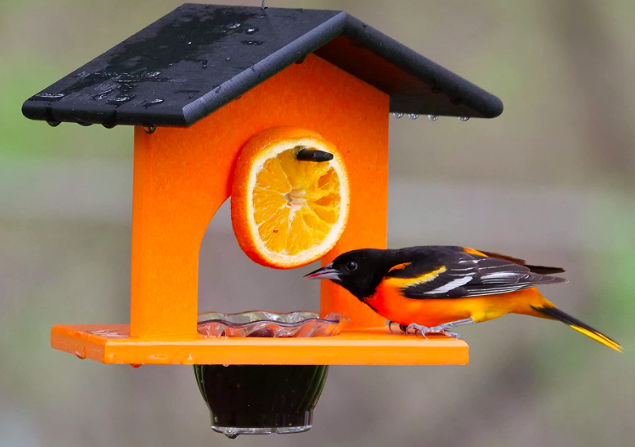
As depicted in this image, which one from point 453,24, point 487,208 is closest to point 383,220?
point 487,208

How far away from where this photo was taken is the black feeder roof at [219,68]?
3119 mm

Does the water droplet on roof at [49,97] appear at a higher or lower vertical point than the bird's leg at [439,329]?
higher

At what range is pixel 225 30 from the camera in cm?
359

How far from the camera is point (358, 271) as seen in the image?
3.80m

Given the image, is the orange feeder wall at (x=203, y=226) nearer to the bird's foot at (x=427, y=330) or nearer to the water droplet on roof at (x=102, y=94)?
the bird's foot at (x=427, y=330)

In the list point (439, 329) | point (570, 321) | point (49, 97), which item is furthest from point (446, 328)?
point (49, 97)

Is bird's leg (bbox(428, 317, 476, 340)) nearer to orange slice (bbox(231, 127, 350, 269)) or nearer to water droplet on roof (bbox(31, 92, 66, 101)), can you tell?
orange slice (bbox(231, 127, 350, 269))

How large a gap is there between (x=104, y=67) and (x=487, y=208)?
4397mm

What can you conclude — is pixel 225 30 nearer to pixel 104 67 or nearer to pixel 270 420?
pixel 104 67

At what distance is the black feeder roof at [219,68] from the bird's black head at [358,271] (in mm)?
663

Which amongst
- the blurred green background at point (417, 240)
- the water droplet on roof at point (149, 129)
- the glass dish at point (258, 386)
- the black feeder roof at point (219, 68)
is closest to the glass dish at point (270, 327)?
the glass dish at point (258, 386)

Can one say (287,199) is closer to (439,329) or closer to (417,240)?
(439,329)

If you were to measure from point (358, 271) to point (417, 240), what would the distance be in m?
3.49

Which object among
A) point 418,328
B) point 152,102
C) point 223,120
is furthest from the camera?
point 418,328
